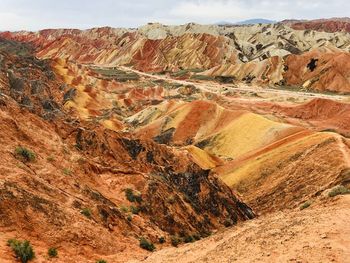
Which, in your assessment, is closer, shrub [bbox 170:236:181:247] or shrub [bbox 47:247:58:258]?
shrub [bbox 47:247:58:258]

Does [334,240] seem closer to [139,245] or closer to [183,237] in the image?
[139,245]

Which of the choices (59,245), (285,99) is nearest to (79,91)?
(285,99)

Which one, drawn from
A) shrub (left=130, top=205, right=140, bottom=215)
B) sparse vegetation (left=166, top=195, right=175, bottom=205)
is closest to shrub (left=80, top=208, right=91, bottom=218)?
shrub (left=130, top=205, right=140, bottom=215)

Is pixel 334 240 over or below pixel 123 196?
over

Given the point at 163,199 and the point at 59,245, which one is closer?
the point at 59,245

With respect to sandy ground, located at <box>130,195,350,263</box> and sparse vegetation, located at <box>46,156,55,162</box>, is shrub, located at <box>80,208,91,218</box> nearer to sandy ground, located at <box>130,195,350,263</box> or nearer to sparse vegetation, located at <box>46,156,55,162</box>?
sandy ground, located at <box>130,195,350,263</box>
